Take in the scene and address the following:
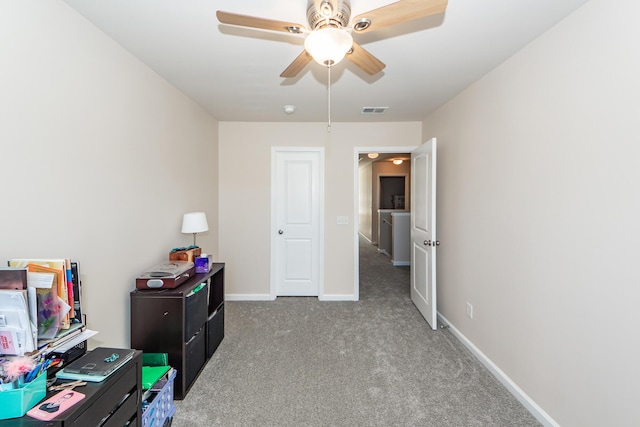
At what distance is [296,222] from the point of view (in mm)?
3900

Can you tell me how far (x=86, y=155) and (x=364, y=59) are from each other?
168cm

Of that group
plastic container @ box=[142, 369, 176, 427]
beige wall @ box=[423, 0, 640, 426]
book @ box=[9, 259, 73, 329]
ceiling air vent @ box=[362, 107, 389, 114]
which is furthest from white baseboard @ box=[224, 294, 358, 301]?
book @ box=[9, 259, 73, 329]

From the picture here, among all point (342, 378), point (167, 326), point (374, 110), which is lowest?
point (342, 378)

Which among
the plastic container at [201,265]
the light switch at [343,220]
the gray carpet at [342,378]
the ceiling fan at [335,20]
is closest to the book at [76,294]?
the gray carpet at [342,378]

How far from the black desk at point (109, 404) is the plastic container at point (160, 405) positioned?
204mm

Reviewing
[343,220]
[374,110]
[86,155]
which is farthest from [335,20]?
[343,220]

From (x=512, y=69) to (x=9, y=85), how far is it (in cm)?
287

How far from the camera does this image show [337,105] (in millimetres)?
3068

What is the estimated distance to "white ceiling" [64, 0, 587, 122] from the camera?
1545 mm

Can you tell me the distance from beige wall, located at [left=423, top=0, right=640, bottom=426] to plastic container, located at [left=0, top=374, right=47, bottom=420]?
7.85ft

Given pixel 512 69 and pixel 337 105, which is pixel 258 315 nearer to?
pixel 337 105

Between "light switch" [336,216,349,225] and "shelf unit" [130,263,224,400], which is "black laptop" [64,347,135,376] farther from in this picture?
"light switch" [336,216,349,225]

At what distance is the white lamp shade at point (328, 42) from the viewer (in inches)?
47.4

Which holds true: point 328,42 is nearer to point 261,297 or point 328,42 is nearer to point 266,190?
point 266,190
